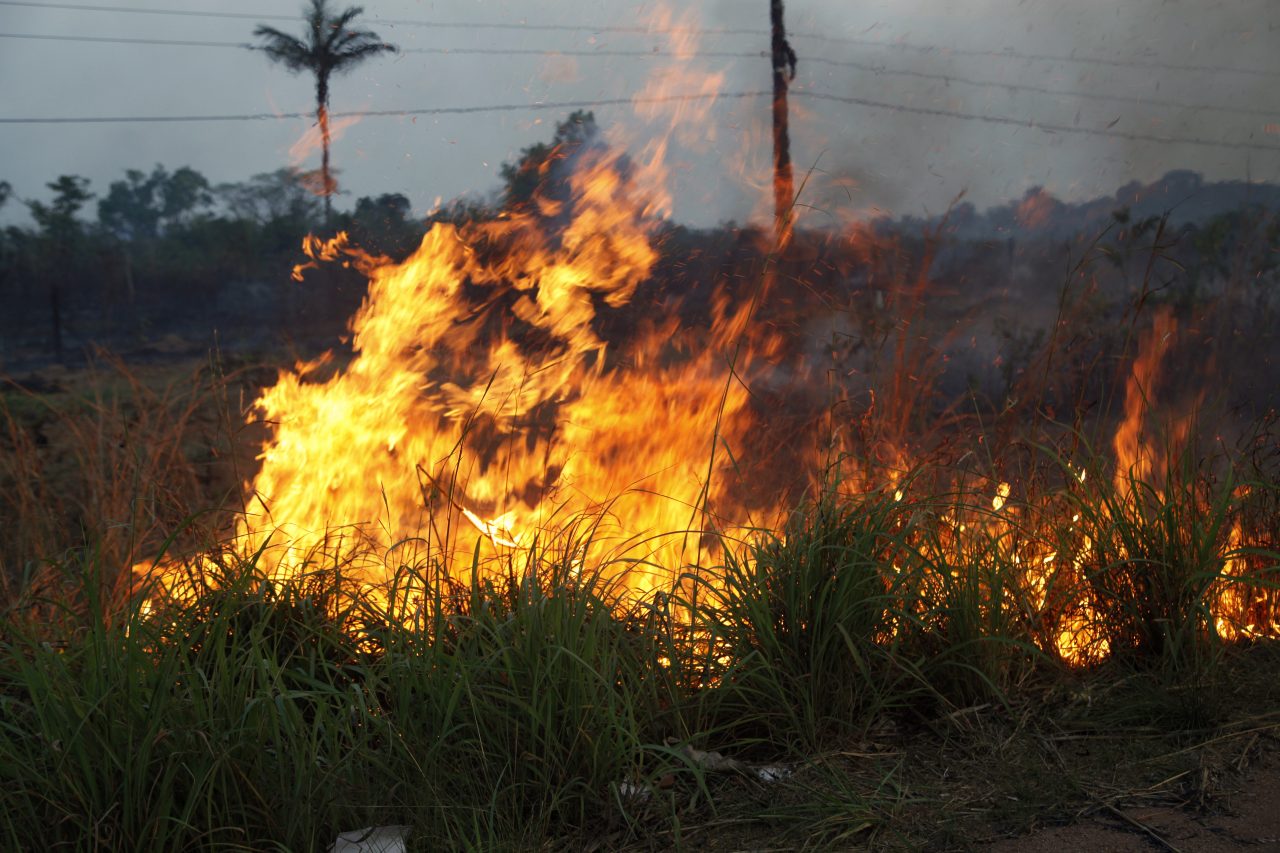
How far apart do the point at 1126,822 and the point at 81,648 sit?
2.28 m

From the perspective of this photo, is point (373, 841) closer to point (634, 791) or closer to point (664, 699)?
point (634, 791)

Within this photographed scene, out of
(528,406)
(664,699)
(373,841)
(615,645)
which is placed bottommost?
(373,841)

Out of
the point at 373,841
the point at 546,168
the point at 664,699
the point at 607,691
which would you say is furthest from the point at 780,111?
the point at 373,841

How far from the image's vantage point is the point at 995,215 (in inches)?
218

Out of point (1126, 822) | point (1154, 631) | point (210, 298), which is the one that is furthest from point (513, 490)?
point (210, 298)

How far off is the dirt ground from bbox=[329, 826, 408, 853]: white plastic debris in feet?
3.82

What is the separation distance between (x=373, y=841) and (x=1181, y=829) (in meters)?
1.62

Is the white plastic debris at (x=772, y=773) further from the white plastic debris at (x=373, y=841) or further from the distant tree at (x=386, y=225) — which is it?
the distant tree at (x=386, y=225)

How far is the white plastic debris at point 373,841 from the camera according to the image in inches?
80.8

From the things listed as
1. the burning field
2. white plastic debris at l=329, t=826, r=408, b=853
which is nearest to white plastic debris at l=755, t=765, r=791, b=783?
the burning field

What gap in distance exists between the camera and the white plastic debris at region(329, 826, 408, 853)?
205 cm

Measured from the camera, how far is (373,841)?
6.79 feet

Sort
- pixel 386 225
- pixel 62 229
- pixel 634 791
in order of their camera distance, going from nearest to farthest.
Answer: pixel 634 791 < pixel 386 225 < pixel 62 229

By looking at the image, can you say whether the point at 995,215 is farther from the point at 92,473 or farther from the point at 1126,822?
the point at 92,473
